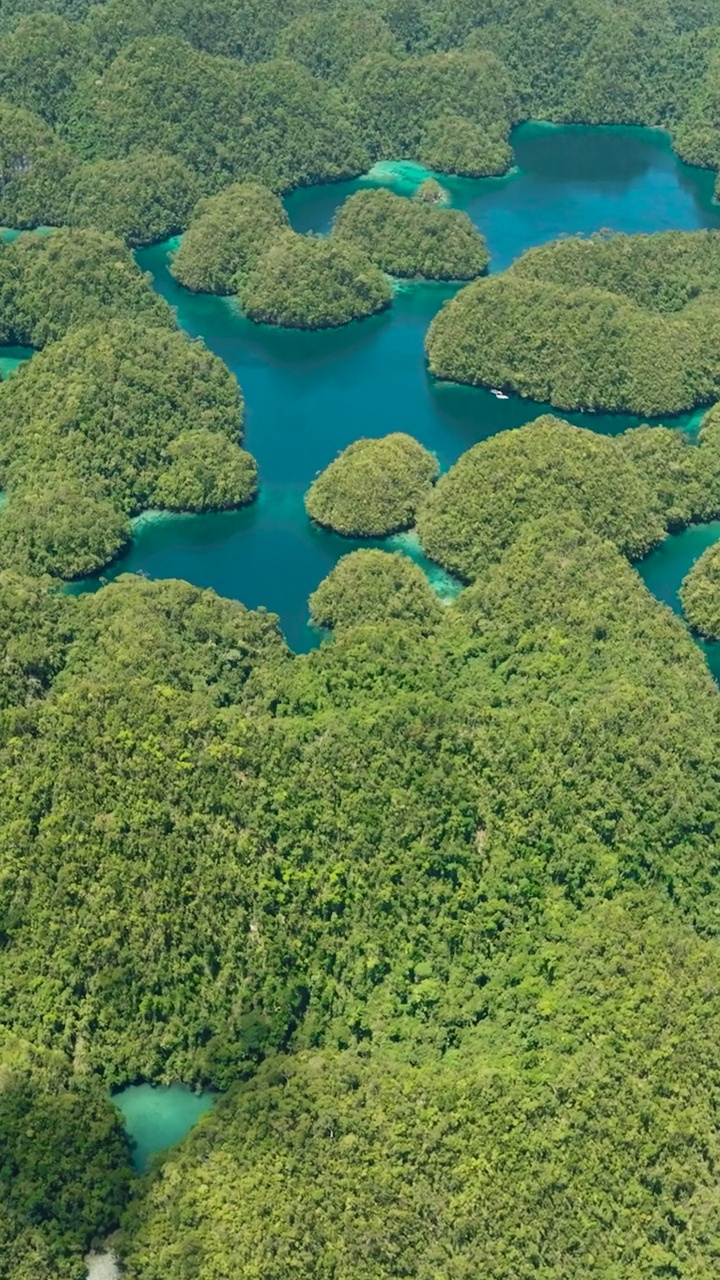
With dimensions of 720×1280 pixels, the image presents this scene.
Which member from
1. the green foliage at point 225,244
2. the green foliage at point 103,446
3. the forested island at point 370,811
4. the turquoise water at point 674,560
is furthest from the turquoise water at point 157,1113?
the green foliage at point 225,244

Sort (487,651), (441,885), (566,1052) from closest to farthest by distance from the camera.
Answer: (566,1052), (441,885), (487,651)

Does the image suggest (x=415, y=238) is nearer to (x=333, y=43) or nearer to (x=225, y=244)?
(x=225, y=244)

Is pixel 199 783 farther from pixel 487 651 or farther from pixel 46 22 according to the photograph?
pixel 46 22

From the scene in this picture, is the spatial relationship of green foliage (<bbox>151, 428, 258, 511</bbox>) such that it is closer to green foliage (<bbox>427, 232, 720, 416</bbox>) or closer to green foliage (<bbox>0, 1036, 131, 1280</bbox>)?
green foliage (<bbox>427, 232, 720, 416</bbox>)

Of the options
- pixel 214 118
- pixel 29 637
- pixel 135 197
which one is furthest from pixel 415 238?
pixel 29 637

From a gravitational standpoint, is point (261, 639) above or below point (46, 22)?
below

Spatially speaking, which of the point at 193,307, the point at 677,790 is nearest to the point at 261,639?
the point at 677,790
